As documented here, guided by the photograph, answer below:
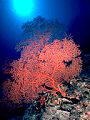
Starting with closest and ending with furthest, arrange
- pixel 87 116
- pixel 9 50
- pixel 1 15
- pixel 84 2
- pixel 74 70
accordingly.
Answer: pixel 87 116 → pixel 74 70 → pixel 84 2 → pixel 9 50 → pixel 1 15

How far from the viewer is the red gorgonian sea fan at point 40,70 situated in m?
8.19

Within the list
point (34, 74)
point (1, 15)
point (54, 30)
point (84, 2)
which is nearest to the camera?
point (34, 74)

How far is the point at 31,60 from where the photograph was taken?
8.62 m

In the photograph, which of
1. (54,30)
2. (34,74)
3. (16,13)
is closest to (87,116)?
(34,74)

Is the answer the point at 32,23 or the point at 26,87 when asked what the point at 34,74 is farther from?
the point at 32,23

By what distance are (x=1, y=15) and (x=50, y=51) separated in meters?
42.9

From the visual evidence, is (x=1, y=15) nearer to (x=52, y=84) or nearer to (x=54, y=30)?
(x=54, y=30)

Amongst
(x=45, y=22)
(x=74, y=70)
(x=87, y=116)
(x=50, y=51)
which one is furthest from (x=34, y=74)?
(x=45, y=22)

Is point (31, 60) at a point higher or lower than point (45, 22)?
lower

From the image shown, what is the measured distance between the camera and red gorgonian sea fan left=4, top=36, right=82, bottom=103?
8188mm

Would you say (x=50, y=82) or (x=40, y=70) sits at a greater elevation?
(x=40, y=70)

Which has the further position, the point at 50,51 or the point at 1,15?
the point at 1,15

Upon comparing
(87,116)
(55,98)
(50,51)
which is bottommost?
(87,116)

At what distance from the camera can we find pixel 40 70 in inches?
322
